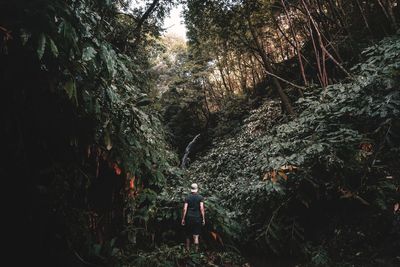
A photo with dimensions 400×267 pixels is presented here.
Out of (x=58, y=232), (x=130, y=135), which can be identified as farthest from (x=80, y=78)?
(x=58, y=232)

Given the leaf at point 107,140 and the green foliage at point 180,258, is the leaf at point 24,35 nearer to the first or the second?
the leaf at point 107,140

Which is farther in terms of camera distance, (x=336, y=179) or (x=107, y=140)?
(x=336, y=179)

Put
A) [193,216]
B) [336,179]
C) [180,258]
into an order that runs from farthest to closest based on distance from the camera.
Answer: [193,216], [336,179], [180,258]

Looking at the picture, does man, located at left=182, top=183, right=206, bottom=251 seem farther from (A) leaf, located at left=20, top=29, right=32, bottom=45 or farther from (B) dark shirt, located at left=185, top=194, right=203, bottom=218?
(A) leaf, located at left=20, top=29, right=32, bottom=45

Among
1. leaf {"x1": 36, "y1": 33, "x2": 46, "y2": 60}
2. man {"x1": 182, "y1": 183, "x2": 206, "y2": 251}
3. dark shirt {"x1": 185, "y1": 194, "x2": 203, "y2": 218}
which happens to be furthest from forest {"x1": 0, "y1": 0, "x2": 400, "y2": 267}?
dark shirt {"x1": 185, "y1": 194, "x2": 203, "y2": 218}

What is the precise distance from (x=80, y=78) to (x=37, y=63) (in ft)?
1.80

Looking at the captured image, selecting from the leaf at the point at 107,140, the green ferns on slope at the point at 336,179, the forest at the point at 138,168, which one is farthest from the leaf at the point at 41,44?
the green ferns on slope at the point at 336,179

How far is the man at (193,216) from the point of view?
6.28m

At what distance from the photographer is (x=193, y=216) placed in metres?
6.30

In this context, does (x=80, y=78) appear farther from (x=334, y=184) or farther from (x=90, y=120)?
(x=334, y=184)

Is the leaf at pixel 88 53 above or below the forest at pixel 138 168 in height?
above

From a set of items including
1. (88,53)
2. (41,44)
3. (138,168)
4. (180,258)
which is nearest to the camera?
(41,44)

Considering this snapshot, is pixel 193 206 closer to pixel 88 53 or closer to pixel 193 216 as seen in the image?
pixel 193 216

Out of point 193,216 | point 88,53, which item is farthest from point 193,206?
point 88,53
